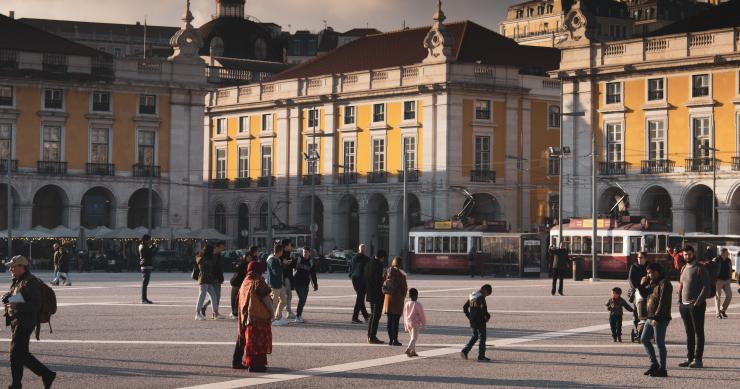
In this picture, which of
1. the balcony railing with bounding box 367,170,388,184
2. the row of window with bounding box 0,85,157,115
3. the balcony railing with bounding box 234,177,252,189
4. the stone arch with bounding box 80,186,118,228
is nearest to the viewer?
the row of window with bounding box 0,85,157,115

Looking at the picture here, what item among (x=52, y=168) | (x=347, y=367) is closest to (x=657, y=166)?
(x=52, y=168)

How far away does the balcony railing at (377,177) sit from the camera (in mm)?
94938

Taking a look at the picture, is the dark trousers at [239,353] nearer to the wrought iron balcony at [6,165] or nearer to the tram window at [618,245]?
the tram window at [618,245]

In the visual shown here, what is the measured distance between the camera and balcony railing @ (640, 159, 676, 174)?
8025 cm

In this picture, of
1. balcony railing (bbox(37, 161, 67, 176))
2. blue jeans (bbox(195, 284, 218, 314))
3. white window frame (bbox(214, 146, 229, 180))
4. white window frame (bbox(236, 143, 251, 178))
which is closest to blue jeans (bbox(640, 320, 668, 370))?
blue jeans (bbox(195, 284, 218, 314))

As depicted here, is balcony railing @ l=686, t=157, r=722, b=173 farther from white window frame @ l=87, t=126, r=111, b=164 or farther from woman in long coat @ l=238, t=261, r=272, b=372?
woman in long coat @ l=238, t=261, r=272, b=372

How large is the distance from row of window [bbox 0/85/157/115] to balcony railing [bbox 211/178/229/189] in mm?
17333

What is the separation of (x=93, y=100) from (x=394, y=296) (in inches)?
2438

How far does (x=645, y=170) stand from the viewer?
8144 cm

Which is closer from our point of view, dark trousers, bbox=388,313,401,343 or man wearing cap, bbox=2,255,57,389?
man wearing cap, bbox=2,255,57,389

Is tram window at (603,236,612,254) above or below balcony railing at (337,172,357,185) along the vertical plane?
below

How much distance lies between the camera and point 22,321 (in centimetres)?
1972

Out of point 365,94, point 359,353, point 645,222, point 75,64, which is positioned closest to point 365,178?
point 365,94

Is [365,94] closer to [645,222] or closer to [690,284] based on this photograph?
[645,222]
